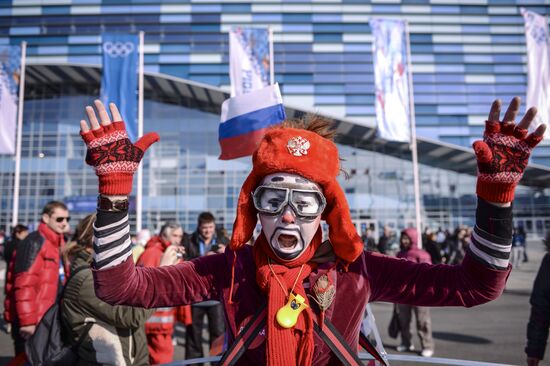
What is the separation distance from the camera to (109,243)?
62.0 inches

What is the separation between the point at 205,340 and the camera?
22.5 ft

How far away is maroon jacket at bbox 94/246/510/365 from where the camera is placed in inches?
64.8

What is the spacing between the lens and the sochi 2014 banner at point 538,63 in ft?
38.9

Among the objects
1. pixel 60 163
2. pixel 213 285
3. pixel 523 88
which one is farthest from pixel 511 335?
pixel 523 88

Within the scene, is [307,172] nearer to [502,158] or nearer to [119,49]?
[502,158]

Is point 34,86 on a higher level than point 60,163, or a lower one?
higher

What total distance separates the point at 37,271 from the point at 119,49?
43.8ft

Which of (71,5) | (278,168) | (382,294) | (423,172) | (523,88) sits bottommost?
(382,294)

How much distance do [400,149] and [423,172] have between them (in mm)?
2727

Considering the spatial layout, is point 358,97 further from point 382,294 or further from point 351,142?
point 382,294

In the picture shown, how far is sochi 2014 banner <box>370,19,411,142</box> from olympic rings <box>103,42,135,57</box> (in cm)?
899

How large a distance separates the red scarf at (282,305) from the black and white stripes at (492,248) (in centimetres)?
68

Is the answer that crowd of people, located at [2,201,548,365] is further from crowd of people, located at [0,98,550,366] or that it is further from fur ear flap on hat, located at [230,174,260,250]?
fur ear flap on hat, located at [230,174,260,250]

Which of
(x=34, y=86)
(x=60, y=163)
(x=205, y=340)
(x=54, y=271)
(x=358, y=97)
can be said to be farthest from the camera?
(x=358, y=97)
